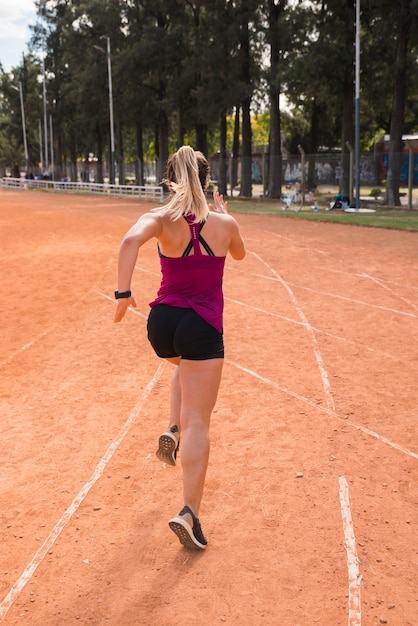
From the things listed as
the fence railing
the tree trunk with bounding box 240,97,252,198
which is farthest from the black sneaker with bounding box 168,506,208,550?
the tree trunk with bounding box 240,97,252,198

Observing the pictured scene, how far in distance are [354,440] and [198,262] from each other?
7.87 ft

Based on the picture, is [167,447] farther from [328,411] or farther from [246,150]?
[246,150]

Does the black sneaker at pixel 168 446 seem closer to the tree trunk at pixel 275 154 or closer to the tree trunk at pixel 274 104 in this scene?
the tree trunk at pixel 274 104

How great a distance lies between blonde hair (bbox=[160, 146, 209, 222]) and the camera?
3.64m

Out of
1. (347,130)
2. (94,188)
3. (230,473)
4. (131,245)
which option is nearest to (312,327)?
(230,473)

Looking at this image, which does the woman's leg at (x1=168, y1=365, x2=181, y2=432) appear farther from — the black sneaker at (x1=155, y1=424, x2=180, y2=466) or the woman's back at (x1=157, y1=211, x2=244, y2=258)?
the woman's back at (x1=157, y1=211, x2=244, y2=258)

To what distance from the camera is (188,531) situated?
12.1 ft

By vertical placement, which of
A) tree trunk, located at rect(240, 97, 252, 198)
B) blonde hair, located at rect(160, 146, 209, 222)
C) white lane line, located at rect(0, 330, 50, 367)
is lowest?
white lane line, located at rect(0, 330, 50, 367)

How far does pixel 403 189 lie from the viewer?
44.2 meters

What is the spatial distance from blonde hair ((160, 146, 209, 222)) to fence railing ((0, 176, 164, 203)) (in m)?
36.0

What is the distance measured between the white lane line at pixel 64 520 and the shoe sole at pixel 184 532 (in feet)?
2.53

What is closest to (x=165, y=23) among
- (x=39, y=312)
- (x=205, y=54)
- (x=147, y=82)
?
(x=147, y=82)

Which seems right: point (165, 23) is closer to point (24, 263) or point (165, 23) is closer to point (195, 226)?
point (24, 263)

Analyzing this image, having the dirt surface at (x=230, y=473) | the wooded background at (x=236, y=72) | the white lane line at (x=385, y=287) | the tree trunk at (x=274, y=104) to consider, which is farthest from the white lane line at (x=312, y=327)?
the tree trunk at (x=274, y=104)
